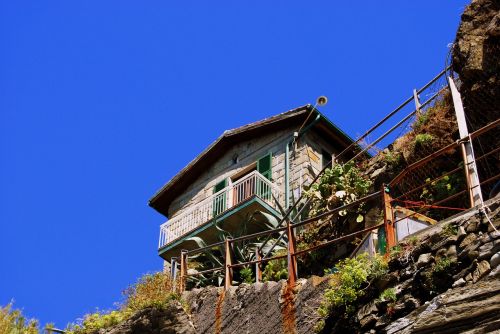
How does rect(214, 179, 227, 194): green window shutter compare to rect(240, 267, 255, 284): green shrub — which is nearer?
rect(240, 267, 255, 284): green shrub

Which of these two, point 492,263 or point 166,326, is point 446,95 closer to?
point 166,326

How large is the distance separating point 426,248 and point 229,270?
15.0ft

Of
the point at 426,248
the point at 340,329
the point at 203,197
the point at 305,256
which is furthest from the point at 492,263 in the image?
the point at 203,197

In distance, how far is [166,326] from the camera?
1326cm

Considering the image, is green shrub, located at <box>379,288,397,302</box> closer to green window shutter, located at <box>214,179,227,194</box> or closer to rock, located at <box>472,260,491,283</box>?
rock, located at <box>472,260,491,283</box>

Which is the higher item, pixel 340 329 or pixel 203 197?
pixel 203 197

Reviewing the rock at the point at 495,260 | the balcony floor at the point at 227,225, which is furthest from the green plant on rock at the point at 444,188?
the rock at the point at 495,260

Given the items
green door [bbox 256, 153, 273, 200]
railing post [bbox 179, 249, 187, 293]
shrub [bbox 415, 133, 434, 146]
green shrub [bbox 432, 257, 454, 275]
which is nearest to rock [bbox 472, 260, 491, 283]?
green shrub [bbox 432, 257, 454, 275]

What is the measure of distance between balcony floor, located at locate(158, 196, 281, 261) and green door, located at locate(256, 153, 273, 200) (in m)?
0.54

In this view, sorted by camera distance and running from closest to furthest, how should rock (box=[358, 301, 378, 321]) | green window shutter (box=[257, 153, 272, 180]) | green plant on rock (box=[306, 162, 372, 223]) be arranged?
rock (box=[358, 301, 378, 321]), green plant on rock (box=[306, 162, 372, 223]), green window shutter (box=[257, 153, 272, 180])

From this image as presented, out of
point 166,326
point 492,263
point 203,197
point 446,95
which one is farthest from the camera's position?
point 203,197

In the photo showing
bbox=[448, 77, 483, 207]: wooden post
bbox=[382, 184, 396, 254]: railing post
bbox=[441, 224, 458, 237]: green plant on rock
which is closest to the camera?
bbox=[441, 224, 458, 237]: green plant on rock

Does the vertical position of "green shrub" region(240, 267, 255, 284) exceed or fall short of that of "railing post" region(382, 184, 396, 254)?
it exceeds it

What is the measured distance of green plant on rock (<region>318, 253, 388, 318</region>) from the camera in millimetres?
10031
